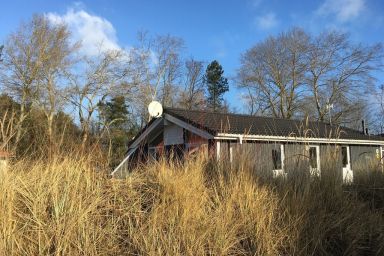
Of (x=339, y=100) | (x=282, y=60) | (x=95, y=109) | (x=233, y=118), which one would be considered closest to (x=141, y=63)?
(x=95, y=109)

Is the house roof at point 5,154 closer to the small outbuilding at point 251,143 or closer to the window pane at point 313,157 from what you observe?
the small outbuilding at point 251,143

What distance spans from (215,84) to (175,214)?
2048 inches

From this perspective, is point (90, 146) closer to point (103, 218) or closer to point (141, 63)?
point (103, 218)

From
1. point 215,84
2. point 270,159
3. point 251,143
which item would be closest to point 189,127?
point 251,143

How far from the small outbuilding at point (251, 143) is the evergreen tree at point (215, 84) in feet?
105

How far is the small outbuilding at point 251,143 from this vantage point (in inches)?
242

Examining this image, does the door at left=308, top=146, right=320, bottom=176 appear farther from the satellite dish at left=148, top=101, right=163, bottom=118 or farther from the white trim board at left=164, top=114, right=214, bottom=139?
the satellite dish at left=148, top=101, right=163, bottom=118

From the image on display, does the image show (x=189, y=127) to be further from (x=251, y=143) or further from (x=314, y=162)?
(x=314, y=162)

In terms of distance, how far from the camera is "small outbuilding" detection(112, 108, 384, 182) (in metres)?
6.14

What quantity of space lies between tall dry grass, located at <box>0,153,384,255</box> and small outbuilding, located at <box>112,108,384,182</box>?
0.68 m

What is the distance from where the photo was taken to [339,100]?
44.0 meters

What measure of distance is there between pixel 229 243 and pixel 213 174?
5.64 feet

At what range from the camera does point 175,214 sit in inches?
161

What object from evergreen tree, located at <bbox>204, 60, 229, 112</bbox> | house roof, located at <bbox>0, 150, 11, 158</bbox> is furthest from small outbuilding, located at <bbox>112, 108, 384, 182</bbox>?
evergreen tree, located at <bbox>204, 60, 229, 112</bbox>
